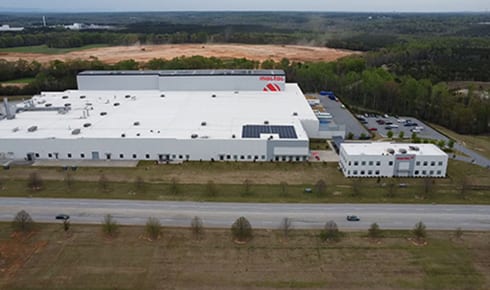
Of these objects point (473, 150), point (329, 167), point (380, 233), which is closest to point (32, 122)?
point (329, 167)

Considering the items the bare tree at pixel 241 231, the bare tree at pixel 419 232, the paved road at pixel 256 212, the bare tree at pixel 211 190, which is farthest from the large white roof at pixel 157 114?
the bare tree at pixel 419 232

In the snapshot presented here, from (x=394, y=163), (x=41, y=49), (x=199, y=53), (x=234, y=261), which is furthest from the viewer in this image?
(x=41, y=49)

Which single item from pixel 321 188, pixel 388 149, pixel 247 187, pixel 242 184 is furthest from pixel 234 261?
pixel 388 149

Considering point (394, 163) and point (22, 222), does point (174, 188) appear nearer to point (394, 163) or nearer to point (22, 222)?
point (22, 222)

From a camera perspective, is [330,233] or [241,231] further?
[330,233]

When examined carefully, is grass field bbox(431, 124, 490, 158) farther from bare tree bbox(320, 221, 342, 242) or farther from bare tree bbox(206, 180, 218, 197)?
bare tree bbox(206, 180, 218, 197)

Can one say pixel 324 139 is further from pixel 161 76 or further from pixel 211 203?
pixel 161 76

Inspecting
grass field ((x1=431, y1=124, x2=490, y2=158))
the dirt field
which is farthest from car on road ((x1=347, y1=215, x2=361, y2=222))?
the dirt field
